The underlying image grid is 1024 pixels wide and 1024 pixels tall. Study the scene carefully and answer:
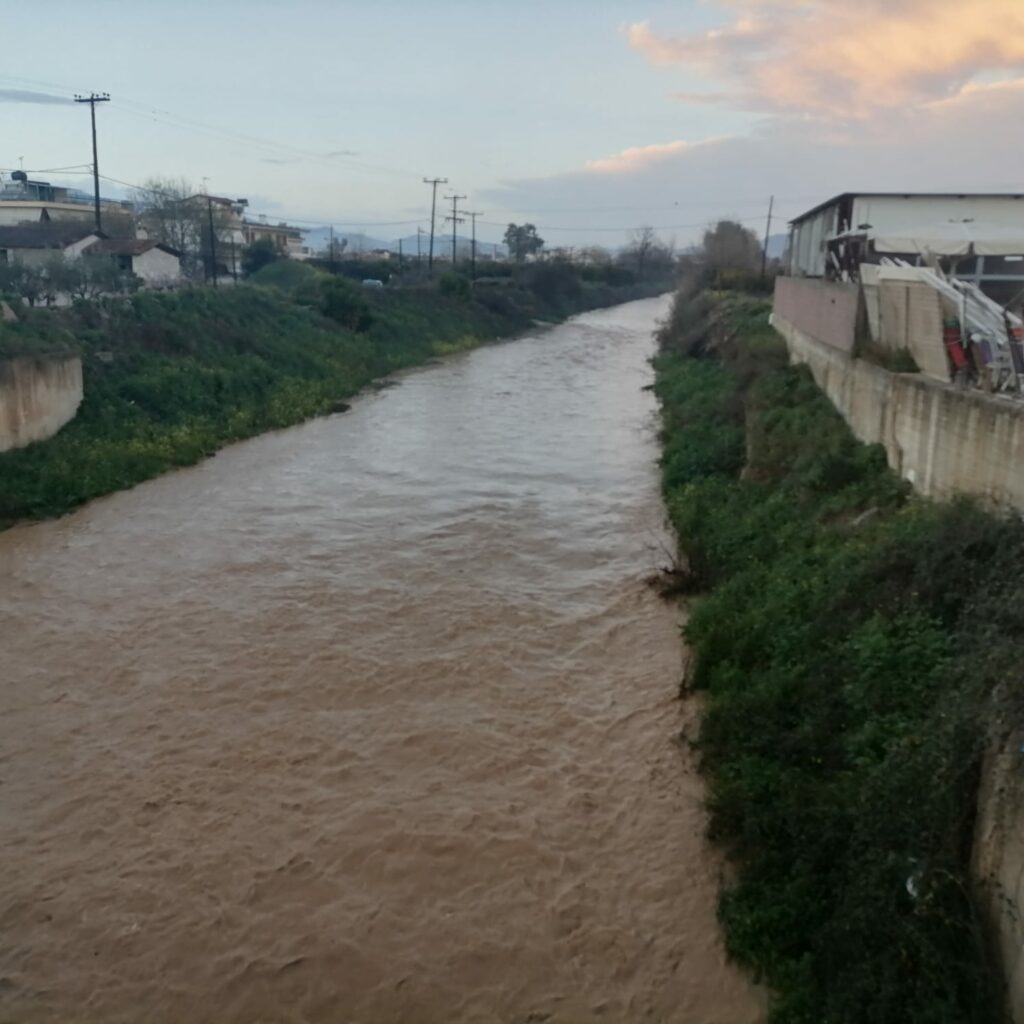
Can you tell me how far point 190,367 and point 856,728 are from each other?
20.1m

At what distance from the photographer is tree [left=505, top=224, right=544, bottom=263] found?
332ft

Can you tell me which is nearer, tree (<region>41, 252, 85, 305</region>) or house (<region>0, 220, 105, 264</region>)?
tree (<region>41, 252, 85, 305</region>)

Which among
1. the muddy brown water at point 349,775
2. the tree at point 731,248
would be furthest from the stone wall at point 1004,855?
the tree at point 731,248

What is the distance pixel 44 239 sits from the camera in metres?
37.8

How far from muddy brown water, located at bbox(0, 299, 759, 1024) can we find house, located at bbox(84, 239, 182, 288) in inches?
973

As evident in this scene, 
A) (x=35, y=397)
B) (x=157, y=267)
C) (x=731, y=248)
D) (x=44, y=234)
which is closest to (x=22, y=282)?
(x=35, y=397)

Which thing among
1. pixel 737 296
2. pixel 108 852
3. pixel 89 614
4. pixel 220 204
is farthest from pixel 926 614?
pixel 220 204

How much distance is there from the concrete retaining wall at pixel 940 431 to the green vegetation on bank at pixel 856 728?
0.31 m

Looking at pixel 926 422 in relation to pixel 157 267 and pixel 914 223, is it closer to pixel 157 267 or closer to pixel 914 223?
pixel 914 223

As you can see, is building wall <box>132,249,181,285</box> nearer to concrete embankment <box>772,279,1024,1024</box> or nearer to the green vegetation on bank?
concrete embankment <box>772,279,1024,1024</box>

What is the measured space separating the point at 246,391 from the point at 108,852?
1865 cm

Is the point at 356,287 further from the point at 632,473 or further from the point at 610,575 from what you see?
the point at 610,575

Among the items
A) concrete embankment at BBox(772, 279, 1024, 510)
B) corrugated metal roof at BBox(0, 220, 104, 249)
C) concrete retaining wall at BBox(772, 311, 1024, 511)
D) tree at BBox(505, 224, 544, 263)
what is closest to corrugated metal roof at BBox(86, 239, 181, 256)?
corrugated metal roof at BBox(0, 220, 104, 249)

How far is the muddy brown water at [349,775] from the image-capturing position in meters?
5.74
